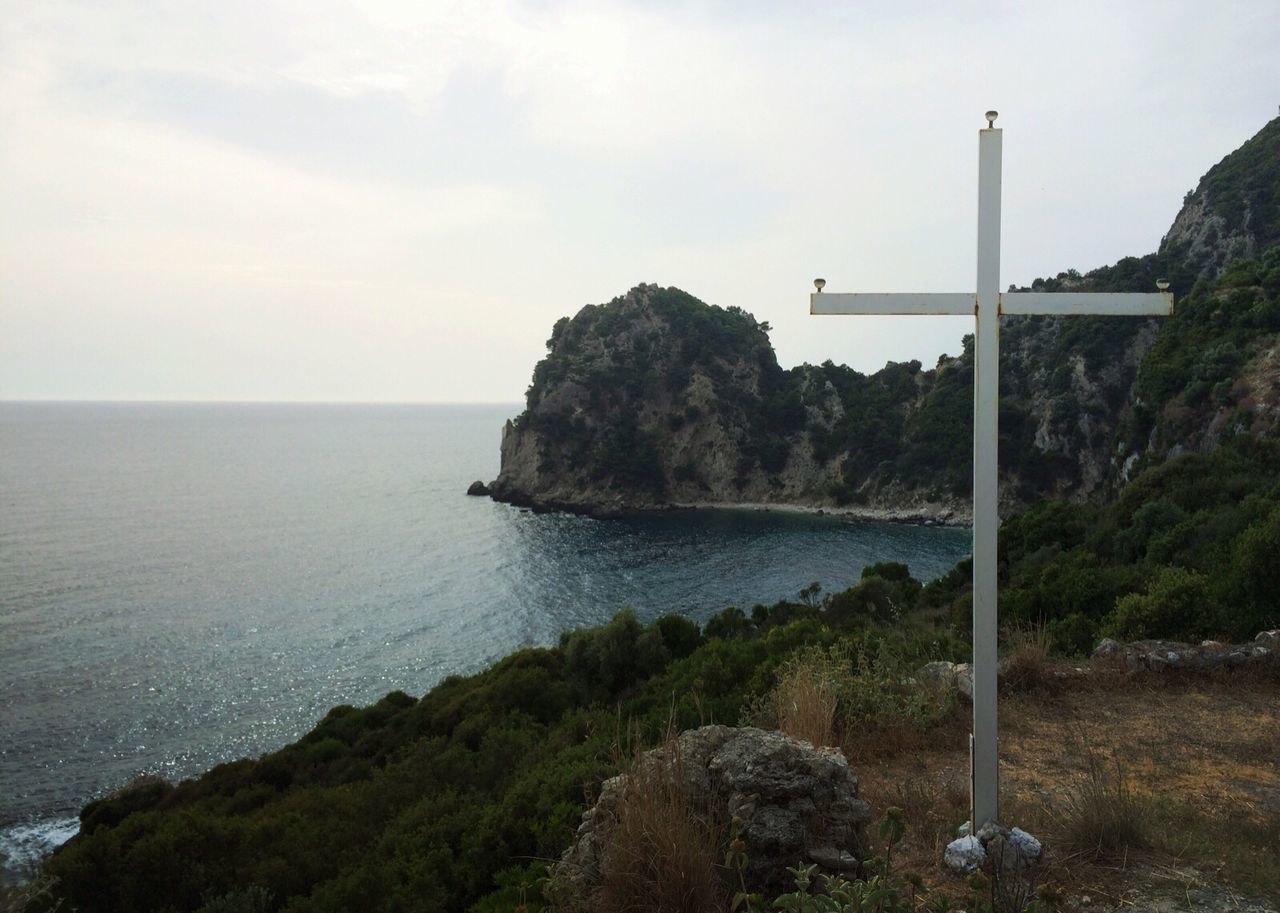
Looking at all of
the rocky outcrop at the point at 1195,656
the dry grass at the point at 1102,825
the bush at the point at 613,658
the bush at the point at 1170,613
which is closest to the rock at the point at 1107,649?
the rocky outcrop at the point at 1195,656

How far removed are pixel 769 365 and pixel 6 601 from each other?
2730 inches

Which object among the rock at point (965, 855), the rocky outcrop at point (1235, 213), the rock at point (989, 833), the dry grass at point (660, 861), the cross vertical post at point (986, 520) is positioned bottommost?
the rock at point (965, 855)

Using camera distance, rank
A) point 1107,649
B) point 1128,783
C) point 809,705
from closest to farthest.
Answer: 1. point 1128,783
2. point 809,705
3. point 1107,649

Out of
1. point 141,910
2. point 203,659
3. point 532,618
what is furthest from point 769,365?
point 141,910

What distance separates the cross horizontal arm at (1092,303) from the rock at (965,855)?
2.65 metres

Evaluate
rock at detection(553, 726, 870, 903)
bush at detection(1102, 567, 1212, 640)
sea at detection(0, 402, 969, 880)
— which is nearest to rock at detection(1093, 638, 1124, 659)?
bush at detection(1102, 567, 1212, 640)

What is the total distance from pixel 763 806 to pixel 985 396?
2.26m

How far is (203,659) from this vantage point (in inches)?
1256

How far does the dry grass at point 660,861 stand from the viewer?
111 inches

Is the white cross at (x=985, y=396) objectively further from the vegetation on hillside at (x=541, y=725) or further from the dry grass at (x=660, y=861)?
the vegetation on hillside at (x=541, y=725)

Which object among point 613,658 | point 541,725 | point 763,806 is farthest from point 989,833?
point 613,658

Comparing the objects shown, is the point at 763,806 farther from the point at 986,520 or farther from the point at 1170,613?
the point at 1170,613

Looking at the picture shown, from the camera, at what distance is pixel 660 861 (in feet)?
9.47

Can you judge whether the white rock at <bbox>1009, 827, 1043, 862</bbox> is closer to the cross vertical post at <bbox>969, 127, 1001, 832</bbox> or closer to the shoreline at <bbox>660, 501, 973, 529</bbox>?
the cross vertical post at <bbox>969, 127, 1001, 832</bbox>
